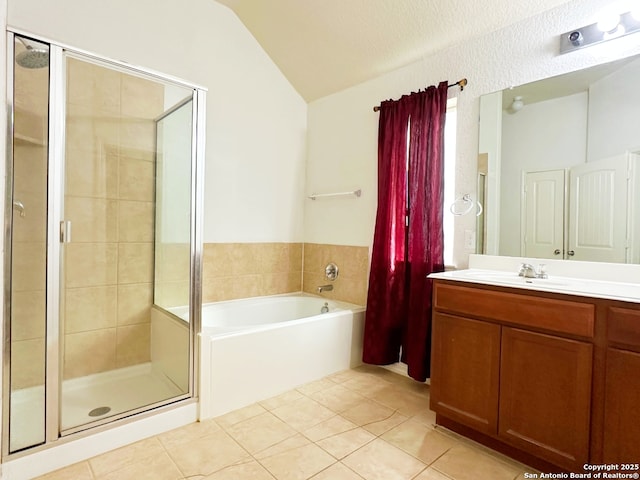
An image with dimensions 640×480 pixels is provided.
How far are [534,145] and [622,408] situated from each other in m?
1.47

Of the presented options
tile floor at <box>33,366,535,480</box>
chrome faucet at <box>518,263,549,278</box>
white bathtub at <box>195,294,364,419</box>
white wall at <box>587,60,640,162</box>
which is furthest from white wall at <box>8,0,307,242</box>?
white wall at <box>587,60,640,162</box>

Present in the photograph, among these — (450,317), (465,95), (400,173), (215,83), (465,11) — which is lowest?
(450,317)

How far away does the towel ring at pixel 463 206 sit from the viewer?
2.42m

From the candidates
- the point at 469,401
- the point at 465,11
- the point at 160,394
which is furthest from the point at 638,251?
the point at 160,394

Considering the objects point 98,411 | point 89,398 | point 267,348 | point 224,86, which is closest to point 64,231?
point 98,411

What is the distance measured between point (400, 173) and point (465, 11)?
108cm

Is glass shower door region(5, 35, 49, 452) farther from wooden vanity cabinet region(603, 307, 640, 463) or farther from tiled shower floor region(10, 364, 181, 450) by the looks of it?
wooden vanity cabinet region(603, 307, 640, 463)

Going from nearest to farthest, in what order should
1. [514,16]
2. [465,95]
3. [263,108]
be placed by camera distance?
[514,16], [465,95], [263,108]

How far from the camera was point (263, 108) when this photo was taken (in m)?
3.31

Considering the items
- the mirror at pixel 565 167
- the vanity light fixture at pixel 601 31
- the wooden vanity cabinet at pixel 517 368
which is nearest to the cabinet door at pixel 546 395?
the wooden vanity cabinet at pixel 517 368

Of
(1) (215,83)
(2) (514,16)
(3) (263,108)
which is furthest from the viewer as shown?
(3) (263,108)

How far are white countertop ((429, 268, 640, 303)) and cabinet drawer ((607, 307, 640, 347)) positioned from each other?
5 cm

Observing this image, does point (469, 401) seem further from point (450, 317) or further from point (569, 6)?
point (569, 6)

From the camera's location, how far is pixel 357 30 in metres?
2.70
